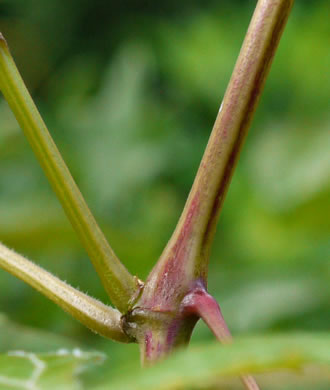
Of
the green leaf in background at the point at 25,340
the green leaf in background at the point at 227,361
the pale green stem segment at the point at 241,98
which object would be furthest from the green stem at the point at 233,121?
the green leaf in background at the point at 25,340

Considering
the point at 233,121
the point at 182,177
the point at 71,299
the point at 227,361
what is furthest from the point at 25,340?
the point at 182,177

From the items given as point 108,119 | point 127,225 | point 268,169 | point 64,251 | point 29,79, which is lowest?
point 64,251

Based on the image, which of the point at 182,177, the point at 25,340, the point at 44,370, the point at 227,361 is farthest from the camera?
the point at 182,177

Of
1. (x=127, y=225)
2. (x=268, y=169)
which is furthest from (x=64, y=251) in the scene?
(x=268, y=169)

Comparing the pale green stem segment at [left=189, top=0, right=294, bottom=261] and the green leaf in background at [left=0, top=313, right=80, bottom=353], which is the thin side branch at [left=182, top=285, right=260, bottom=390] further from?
the green leaf in background at [left=0, top=313, right=80, bottom=353]

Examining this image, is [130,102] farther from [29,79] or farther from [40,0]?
[40,0]

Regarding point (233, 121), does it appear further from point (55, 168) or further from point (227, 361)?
point (227, 361)
